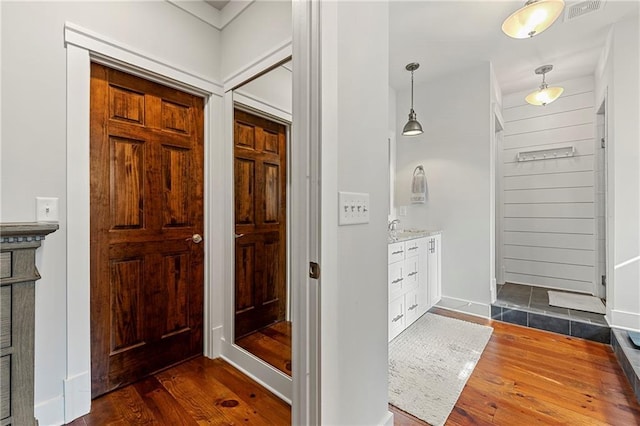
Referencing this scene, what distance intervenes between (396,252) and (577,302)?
2397 millimetres

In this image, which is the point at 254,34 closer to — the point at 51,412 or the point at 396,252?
the point at 396,252

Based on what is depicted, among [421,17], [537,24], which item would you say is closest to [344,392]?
[537,24]

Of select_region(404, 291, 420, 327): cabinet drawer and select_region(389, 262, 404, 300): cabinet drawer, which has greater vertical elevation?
select_region(389, 262, 404, 300): cabinet drawer

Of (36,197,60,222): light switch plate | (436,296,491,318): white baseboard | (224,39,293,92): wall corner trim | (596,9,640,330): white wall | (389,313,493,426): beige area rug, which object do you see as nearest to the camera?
(36,197,60,222): light switch plate

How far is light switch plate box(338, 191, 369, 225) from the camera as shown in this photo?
106 centimetres

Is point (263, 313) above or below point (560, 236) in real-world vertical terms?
below

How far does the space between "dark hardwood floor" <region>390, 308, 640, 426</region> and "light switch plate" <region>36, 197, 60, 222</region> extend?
215 cm

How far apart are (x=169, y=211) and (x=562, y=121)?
458cm

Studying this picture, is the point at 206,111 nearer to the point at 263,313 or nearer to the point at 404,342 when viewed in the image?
the point at 263,313

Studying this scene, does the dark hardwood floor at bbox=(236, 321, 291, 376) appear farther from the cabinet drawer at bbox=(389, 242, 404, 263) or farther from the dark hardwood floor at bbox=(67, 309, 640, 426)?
the cabinet drawer at bbox=(389, 242, 404, 263)

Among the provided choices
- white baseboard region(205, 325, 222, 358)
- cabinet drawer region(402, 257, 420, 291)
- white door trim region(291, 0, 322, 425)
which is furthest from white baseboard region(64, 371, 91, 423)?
cabinet drawer region(402, 257, 420, 291)

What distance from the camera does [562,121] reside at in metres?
3.53

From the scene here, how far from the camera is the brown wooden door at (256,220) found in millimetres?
2035

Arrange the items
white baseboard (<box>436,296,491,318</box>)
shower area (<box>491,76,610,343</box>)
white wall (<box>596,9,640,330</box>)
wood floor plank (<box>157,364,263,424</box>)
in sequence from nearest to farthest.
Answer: wood floor plank (<box>157,364,263,424</box>)
white wall (<box>596,9,640,330</box>)
white baseboard (<box>436,296,491,318</box>)
shower area (<box>491,76,610,343</box>)
